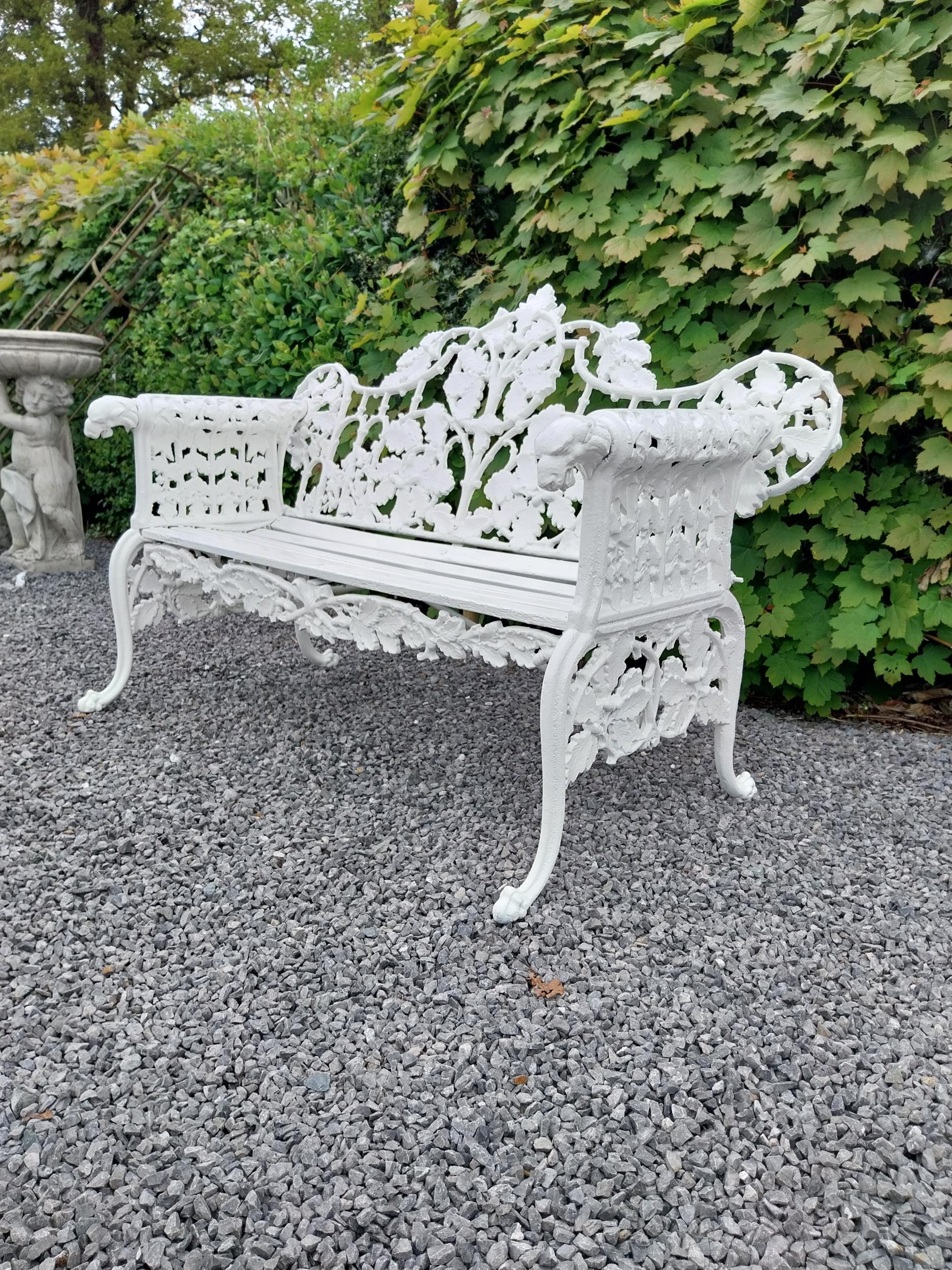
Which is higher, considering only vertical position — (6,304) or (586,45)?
(586,45)

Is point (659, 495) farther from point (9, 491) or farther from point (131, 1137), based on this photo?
point (9, 491)

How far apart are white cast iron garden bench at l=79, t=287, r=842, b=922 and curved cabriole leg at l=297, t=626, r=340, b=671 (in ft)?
0.03

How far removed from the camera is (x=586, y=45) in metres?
2.99

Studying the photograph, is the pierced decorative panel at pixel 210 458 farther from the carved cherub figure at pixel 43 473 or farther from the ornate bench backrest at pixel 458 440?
the carved cherub figure at pixel 43 473

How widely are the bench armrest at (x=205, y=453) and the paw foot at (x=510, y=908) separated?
1776 mm

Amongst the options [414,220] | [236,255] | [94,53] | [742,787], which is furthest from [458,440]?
[94,53]

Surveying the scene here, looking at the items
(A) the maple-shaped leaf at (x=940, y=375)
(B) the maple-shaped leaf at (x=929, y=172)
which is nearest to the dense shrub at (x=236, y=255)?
(B) the maple-shaped leaf at (x=929, y=172)

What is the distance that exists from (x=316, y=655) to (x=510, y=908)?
6.03 feet

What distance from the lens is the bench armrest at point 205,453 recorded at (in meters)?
2.97

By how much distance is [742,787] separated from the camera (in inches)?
97.7

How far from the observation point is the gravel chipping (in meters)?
1.22

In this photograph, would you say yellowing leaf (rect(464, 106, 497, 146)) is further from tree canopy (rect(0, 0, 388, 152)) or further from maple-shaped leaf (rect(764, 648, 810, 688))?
tree canopy (rect(0, 0, 388, 152))

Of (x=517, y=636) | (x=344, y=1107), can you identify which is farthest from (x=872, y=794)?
(x=344, y=1107)

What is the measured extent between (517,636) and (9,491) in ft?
13.2
